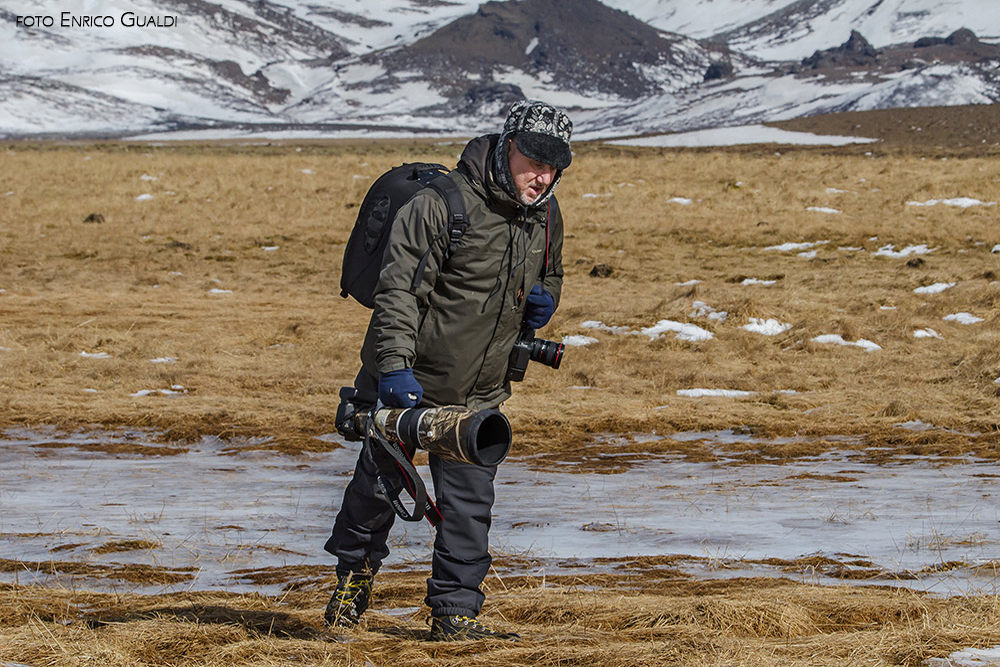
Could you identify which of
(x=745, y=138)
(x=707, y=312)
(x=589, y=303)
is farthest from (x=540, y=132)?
(x=745, y=138)

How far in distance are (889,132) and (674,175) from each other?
107ft

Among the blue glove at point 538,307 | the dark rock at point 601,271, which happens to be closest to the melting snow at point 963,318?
the dark rock at point 601,271

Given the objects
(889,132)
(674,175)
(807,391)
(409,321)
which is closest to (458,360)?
(409,321)

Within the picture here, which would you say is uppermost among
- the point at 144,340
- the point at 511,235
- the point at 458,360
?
the point at 511,235

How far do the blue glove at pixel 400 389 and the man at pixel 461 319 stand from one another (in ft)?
0.12

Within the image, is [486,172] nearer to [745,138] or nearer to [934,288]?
[934,288]

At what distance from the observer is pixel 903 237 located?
20562 mm

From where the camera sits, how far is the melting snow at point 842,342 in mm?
12648

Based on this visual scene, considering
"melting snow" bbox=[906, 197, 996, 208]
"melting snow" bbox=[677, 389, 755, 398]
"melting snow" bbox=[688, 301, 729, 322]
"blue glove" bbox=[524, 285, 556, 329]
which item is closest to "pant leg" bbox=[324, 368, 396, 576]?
"blue glove" bbox=[524, 285, 556, 329]

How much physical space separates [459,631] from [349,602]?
19.5 inches

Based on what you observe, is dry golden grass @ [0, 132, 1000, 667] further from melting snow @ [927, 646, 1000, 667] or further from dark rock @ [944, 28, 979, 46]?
dark rock @ [944, 28, 979, 46]

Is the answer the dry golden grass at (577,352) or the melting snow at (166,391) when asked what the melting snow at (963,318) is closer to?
the dry golden grass at (577,352)

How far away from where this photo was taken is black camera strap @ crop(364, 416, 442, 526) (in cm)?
407

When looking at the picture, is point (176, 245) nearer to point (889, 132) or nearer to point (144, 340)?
point (144, 340)
